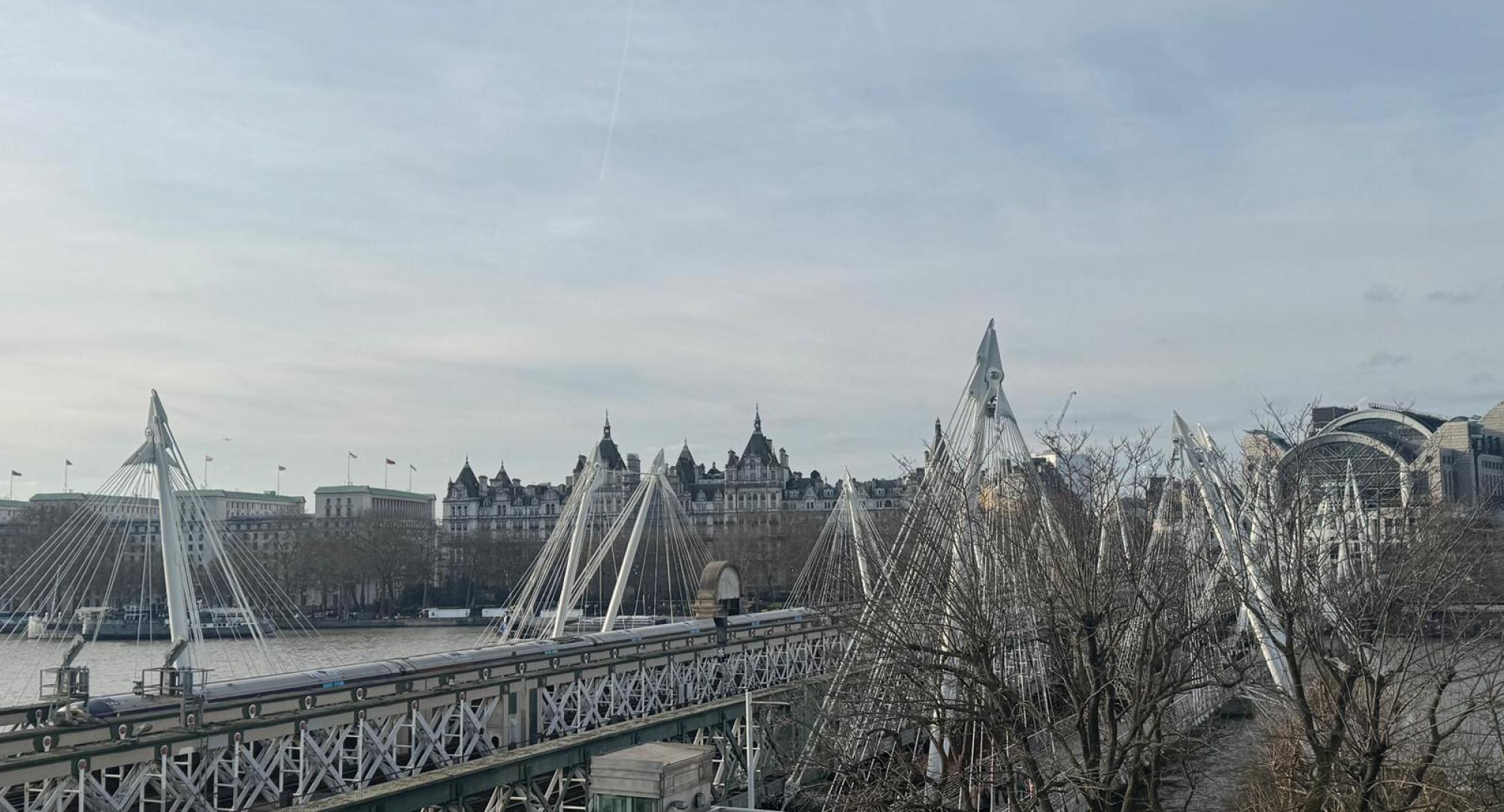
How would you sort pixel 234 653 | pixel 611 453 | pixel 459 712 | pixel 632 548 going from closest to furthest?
pixel 459 712
pixel 632 548
pixel 234 653
pixel 611 453

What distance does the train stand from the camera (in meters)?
26.1

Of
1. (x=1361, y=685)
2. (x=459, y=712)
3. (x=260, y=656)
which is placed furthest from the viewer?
(x=260, y=656)

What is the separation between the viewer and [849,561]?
7075 cm

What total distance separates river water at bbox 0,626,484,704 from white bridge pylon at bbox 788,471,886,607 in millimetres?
20845

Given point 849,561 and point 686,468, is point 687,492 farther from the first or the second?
point 849,561

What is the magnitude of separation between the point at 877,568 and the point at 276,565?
4557 inches

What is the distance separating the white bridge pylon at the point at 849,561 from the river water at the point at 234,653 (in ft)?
68.4

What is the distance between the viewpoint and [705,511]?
6427 inches

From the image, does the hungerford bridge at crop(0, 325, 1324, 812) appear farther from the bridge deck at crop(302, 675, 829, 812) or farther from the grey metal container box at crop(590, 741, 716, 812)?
the grey metal container box at crop(590, 741, 716, 812)

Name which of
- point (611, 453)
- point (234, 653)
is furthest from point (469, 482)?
point (234, 653)

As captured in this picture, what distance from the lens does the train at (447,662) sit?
26094 millimetres

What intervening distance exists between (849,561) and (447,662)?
37.1 metres

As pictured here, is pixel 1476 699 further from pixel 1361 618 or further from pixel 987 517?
pixel 987 517

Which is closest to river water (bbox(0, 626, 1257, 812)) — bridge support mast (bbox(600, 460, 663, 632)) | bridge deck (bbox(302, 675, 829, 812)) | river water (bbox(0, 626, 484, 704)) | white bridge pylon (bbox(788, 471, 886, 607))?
river water (bbox(0, 626, 484, 704))
